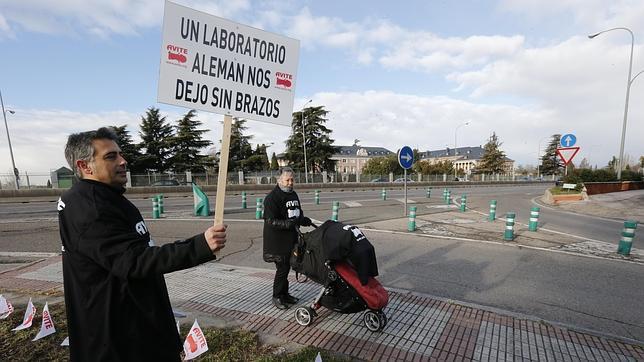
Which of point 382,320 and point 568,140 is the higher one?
point 568,140

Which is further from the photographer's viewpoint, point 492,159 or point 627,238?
point 492,159

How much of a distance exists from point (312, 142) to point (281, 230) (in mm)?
51106

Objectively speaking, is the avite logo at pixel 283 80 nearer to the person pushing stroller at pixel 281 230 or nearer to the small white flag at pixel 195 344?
the person pushing stroller at pixel 281 230

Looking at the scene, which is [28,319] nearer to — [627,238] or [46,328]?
[46,328]

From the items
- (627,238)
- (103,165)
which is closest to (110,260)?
(103,165)

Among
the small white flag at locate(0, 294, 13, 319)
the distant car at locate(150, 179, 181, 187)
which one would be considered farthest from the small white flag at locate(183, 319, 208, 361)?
the distant car at locate(150, 179, 181, 187)

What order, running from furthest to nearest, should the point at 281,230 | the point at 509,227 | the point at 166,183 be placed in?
the point at 166,183
the point at 509,227
the point at 281,230

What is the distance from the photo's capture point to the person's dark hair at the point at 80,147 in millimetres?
1820

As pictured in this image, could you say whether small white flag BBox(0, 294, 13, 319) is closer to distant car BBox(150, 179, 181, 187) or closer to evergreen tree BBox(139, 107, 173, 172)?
distant car BBox(150, 179, 181, 187)

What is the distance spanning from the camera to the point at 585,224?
12.0m

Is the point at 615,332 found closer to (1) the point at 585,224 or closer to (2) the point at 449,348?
(2) the point at 449,348

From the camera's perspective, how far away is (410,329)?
3744mm

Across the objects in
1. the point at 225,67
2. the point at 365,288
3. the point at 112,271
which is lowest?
the point at 365,288

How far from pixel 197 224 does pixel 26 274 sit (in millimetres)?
5682
